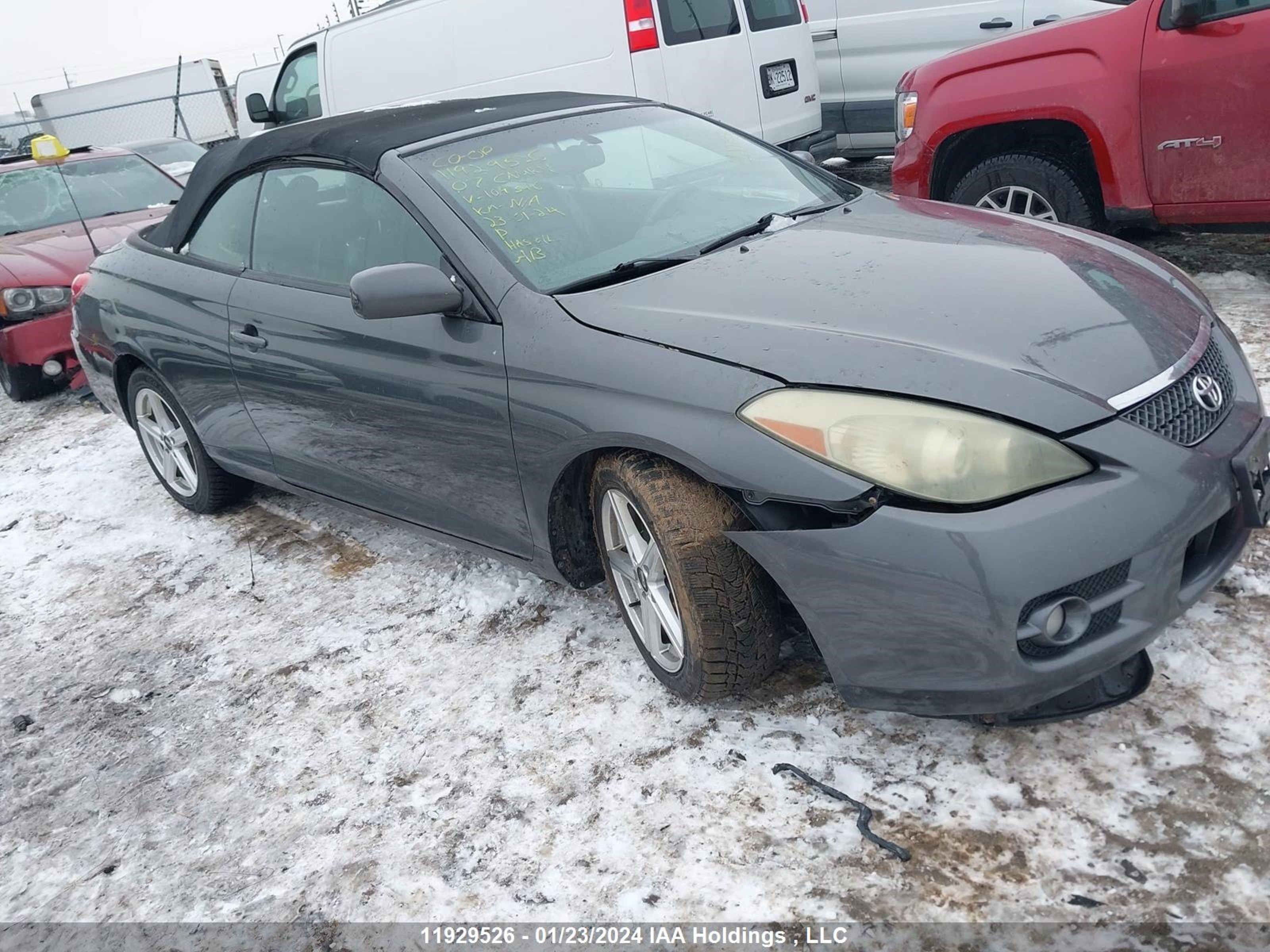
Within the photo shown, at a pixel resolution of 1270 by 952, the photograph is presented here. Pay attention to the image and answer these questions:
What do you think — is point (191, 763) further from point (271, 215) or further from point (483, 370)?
point (271, 215)

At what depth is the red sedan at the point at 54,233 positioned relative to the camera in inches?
259

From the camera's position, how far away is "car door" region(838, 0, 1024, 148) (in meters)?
7.38

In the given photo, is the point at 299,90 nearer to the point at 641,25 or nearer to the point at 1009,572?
the point at 641,25

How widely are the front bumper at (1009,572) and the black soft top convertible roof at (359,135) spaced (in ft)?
6.30

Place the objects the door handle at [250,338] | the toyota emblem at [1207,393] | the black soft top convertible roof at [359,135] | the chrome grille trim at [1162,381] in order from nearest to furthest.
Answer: the chrome grille trim at [1162,381] → the toyota emblem at [1207,393] → the black soft top convertible roof at [359,135] → the door handle at [250,338]

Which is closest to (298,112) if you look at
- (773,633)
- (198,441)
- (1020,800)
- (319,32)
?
(319,32)

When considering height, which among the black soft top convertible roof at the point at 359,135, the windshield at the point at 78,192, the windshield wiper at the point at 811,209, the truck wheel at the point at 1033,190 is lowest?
the truck wheel at the point at 1033,190

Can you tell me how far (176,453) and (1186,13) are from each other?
465cm

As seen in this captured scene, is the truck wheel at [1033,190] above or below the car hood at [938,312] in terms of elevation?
below

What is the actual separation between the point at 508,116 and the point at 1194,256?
4044 mm

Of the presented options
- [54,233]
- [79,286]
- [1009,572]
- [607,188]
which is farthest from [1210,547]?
[54,233]

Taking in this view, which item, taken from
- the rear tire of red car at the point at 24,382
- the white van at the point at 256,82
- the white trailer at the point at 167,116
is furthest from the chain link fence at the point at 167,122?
the rear tire of red car at the point at 24,382

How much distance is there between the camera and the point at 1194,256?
18.7 feet

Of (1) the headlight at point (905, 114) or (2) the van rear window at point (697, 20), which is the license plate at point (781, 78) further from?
(1) the headlight at point (905, 114)
